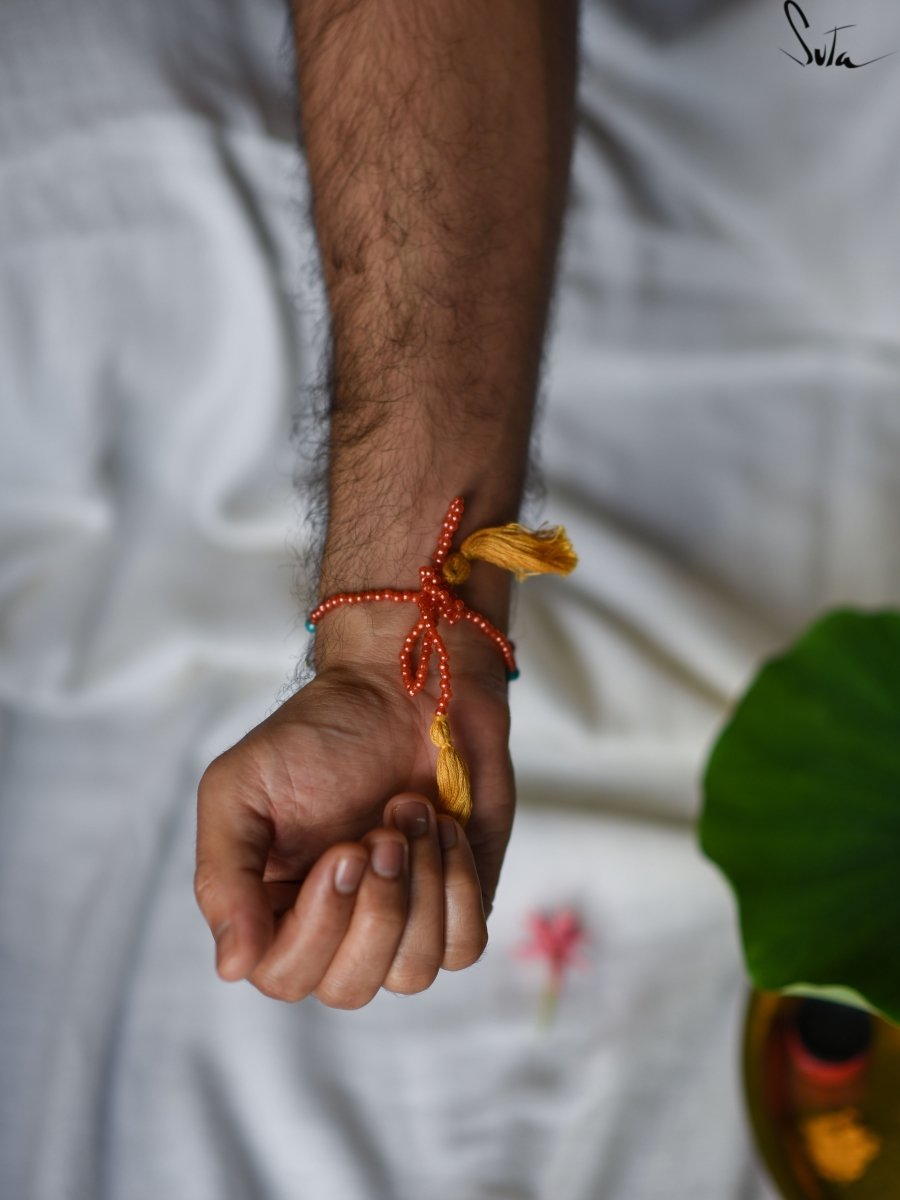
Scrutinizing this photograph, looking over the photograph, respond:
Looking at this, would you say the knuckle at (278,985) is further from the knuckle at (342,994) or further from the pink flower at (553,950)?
the pink flower at (553,950)

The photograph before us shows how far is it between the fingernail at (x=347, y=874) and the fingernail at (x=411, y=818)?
5 cm

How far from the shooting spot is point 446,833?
0.71 metres

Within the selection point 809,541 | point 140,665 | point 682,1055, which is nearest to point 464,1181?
point 682,1055

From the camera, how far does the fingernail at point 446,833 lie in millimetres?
710

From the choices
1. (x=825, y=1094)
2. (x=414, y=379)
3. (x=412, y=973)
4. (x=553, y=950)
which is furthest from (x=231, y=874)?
(x=825, y=1094)

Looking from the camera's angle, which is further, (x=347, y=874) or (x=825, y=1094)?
(x=825, y=1094)

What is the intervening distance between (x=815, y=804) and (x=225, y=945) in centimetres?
44

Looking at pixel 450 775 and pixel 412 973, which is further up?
pixel 450 775

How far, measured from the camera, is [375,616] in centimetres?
82

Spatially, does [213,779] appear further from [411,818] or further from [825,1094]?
[825,1094]

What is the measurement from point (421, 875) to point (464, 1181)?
475mm

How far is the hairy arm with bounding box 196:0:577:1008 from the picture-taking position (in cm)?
73

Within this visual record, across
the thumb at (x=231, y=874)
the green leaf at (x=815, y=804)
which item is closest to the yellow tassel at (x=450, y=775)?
the thumb at (x=231, y=874)

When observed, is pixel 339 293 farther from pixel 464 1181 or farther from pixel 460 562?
pixel 464 1181
